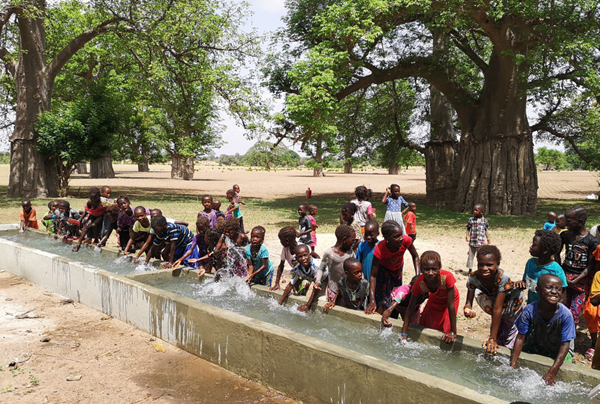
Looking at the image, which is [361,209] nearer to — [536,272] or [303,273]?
[303,273]

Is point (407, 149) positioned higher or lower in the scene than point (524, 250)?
higher

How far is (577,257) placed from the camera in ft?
15.7

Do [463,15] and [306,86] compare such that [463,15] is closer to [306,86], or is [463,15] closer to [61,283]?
[306,86]

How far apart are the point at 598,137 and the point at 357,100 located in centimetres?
1058

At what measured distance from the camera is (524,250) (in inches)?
393

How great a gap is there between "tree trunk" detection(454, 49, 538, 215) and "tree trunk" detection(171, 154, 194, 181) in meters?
27.7

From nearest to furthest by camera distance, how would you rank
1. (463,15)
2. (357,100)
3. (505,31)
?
(463,15), (505,31), (357,100)

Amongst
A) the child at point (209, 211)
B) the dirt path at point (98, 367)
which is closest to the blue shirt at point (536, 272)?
the dirt path at point (98, 367)

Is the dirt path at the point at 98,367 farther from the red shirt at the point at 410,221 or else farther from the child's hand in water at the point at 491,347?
the red shirt at the point at 410,221

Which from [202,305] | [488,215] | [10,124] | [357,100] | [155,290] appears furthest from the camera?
[10,124]

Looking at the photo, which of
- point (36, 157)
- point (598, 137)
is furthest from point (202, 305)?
point (598, 137)

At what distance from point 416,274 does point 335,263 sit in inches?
34.9

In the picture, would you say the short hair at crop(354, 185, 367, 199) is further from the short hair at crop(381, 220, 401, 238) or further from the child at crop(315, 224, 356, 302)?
the short hair at crop(381, 220, 401, 238)

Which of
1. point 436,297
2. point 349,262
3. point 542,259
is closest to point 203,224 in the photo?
point 349,262
